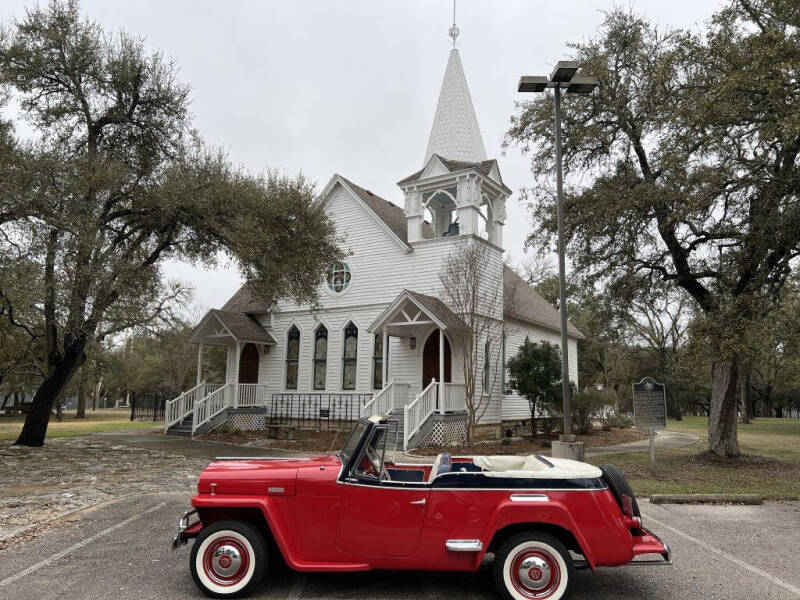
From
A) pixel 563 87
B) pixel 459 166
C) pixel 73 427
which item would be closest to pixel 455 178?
pixel 459 166

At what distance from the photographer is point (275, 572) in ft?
17.5

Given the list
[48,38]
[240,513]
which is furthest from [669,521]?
[48,38]

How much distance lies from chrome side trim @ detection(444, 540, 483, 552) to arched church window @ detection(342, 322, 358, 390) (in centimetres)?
1555

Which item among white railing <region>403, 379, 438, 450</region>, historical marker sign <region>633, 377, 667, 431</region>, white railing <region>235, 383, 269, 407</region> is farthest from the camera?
white railing <region>235, 383, 269, 407</region>

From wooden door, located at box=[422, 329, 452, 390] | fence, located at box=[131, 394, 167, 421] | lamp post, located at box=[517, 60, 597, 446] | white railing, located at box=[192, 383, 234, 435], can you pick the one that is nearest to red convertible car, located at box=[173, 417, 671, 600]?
lamp post, located at box=[517, 60, 597, 446]

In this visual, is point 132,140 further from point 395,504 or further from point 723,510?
point 723,510

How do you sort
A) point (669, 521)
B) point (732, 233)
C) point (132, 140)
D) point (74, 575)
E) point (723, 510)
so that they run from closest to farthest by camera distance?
1. point (74, 575)
2. point (669, 521)
3. point (723, 510)
4. point (732, 233)
5. point (132, 140)

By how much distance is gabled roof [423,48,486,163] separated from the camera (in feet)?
67.9

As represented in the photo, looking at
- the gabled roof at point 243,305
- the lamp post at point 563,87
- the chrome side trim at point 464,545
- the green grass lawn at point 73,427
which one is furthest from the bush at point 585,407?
the green grass lawn at point 73,427

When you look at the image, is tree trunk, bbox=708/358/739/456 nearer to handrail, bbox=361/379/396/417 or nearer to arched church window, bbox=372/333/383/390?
handrail, bbox=361/379/396/417

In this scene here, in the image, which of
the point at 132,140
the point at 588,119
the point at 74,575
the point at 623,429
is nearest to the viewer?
the point at 74,575

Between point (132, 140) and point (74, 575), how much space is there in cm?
1428

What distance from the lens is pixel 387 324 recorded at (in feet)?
57.7

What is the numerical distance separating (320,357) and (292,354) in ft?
4.50
